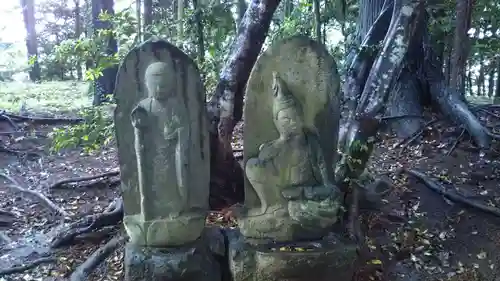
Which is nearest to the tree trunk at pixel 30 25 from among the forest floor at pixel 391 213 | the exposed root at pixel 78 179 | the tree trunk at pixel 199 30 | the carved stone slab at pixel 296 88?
the forest floor at pixel 391 213

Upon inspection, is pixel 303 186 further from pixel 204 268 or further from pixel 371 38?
pixel 371 38

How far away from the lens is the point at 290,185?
3.35 m

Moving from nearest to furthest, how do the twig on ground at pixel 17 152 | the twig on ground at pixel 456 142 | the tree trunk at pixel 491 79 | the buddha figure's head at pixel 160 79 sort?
the buddha figure's head at pixel 160 79 < the twig on ground at pixel 456 142 < the twig on ground at pixel 17 152 < the tree trunk at pixel 491 79

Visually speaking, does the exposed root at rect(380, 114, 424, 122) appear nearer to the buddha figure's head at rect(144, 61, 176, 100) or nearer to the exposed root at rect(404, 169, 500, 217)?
the exposed root at rect(404, 169, 500, 217)

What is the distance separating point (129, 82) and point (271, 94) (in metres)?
0.98

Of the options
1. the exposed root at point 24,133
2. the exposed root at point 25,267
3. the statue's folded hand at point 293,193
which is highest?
the exposed root at point 24,133

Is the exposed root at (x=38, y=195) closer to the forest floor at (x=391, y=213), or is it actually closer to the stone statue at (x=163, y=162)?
the forest floor at (x=391, y=213)

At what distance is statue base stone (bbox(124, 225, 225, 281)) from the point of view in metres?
3.21

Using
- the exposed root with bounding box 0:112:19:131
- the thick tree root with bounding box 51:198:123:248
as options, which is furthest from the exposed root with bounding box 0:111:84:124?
the thick tree root with bounding box 51:198:123:248

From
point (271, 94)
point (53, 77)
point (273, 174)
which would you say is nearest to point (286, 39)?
point (271, 94)

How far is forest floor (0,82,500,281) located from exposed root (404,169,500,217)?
6cm

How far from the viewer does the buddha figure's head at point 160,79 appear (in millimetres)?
3119

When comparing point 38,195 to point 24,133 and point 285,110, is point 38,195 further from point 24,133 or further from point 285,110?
point 285,110

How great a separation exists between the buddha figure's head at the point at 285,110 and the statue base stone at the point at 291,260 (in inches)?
31.5
